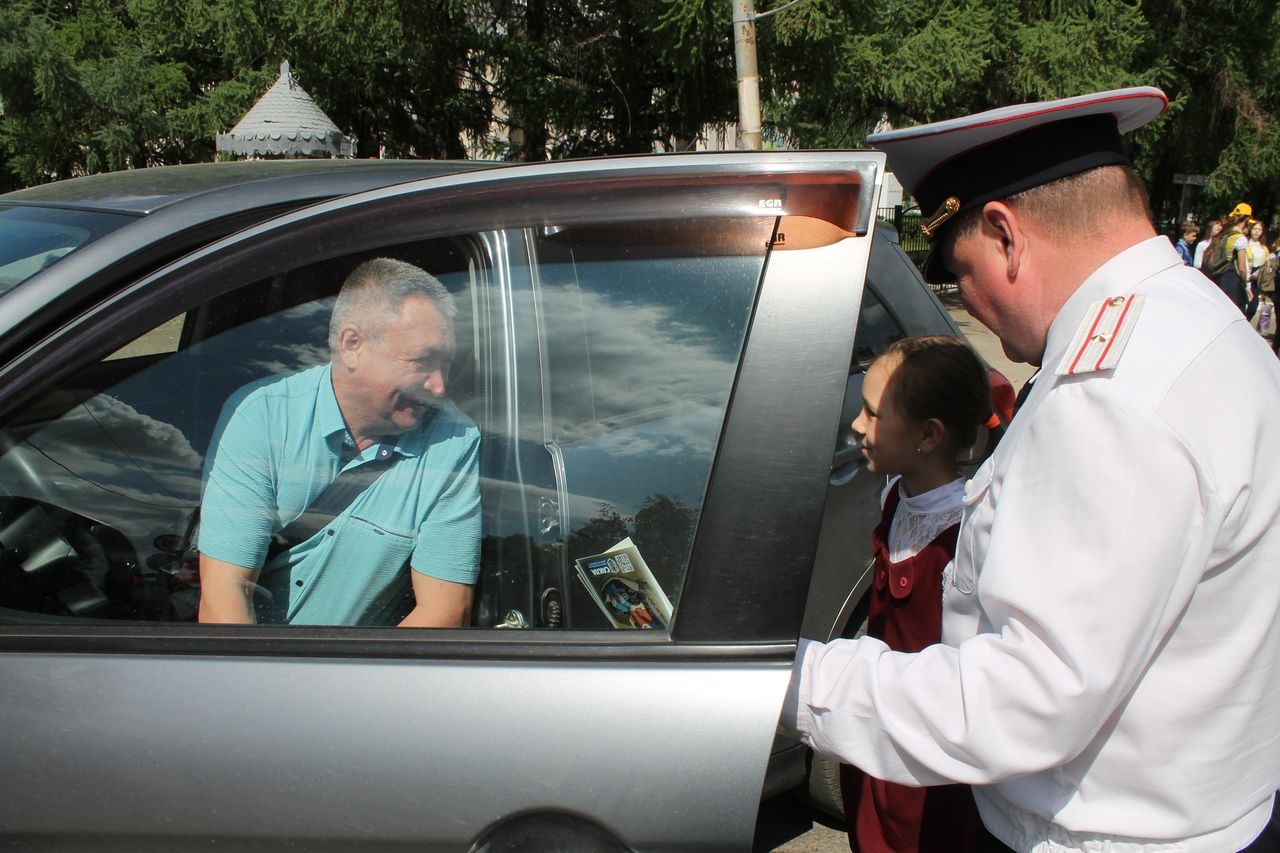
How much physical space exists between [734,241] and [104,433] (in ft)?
3.29

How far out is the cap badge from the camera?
1379mm

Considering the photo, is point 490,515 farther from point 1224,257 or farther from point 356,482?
point 1224,257

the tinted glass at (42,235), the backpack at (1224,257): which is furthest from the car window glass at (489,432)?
the backpack at (1224,257)

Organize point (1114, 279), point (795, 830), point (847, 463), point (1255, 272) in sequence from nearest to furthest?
point (1114, 279) < point (847, 463) < point (795, 830) < point (1255, 272)

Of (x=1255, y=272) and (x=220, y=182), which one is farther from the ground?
(x=220, y=182)

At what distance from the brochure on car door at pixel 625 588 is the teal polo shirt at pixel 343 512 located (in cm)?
20

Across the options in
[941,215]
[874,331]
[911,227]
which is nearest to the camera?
[941,215]

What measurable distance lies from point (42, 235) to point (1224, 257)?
11.3 metres

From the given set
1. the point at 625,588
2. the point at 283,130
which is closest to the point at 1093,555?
the point at 625,588

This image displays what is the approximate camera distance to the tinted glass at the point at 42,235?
1745mm

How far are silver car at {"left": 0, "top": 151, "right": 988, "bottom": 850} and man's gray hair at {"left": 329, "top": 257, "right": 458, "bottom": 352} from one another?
0.02m

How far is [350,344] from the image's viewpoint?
1648 millimetres

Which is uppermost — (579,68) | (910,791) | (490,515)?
(579,68)

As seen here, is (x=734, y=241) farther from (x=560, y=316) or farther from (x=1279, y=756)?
(x=1279, y=756)
